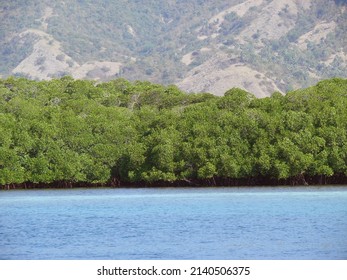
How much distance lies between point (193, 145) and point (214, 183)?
13.4 feet

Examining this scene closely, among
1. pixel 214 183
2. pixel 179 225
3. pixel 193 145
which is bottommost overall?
pixel 179 225

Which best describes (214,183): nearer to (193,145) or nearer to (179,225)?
(193,145)

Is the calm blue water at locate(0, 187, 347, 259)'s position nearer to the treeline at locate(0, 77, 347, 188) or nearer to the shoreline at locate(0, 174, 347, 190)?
the treeline at locate(0, 77, 347, 188)

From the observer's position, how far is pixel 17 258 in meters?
37.2

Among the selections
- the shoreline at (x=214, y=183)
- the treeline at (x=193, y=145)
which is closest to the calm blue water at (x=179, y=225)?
the treeline at (x=193, y=145)

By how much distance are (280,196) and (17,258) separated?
1270 inches

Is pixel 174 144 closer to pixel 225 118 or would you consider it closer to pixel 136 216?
pixel 225 118

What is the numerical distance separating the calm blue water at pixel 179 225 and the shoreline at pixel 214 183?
863cm

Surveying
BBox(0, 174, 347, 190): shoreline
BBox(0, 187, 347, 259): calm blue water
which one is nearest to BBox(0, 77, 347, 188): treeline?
BBox(0, 174, 347, 190): shoreline

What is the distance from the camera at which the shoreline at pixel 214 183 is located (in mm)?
82562

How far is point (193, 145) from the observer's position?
83.6 meters

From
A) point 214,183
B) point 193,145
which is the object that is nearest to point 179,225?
point 193,145

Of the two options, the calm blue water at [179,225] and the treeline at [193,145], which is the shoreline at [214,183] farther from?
the calm blue water at [179,225]
